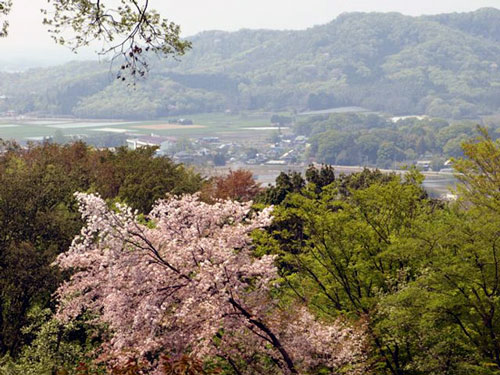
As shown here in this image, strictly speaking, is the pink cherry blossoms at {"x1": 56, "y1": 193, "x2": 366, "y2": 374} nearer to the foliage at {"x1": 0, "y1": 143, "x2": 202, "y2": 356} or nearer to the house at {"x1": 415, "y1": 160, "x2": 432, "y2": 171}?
the foliage at {"x1": 0, "y1": 143, "x2": 202, "y2": 356}

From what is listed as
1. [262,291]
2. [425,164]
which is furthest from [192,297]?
[425,164]

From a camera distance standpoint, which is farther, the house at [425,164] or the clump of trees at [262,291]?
the house at [425,164]

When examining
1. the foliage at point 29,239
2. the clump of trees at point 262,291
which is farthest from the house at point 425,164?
the clump of trees at point 262,291

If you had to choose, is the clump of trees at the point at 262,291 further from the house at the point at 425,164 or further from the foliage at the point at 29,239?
the house at the point at 425,164

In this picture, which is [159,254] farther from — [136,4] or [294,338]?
[136,4]

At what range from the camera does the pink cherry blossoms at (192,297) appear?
10367 mm

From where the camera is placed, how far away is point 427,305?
42.7 ft

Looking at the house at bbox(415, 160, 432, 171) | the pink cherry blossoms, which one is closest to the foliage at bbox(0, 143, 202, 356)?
the pink cherry blossoms

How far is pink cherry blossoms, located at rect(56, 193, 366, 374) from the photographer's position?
34.0 feet

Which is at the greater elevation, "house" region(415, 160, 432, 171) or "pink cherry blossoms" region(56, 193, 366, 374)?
"pink cherry blossoms" region(56, 193, 366, 374)

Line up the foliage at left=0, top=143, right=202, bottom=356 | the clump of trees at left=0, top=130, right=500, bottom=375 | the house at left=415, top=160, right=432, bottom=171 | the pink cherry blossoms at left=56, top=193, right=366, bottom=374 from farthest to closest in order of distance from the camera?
the house at left=415, top=160, right=432, bottom=171, the foliage at left=0, top=143, right=202, bottom=356, the clump of trees at left=0, top=130, right=500, bottom=375, the pink cherry blossoms at left=56, top=193, right=366, bottom=374

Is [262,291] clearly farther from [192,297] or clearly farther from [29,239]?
[29,239]

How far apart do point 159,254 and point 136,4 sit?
12.4 feet

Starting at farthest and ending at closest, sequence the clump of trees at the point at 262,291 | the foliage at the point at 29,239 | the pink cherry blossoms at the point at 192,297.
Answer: the foliage at the point at 29,239 < the clump of trees at the point at 262,291 < the pink cherry blossoms at the point at 192,297
